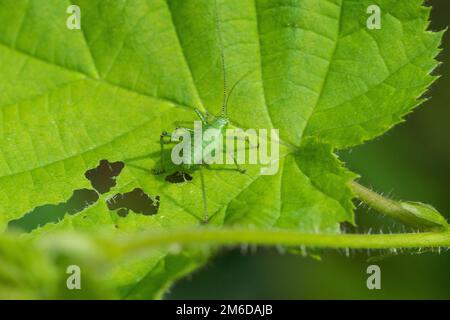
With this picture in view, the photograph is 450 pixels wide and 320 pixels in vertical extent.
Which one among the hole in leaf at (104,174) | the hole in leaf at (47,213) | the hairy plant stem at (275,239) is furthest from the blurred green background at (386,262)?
the hairy plant stem at (275,239)

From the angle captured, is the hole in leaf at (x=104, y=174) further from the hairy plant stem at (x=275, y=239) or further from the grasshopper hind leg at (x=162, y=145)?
the hairy plant stem at (x=275, y=239)

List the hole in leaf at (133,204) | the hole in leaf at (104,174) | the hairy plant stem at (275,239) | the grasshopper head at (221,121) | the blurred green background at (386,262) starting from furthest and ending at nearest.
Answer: the blurred green background at (386,262) → the grasshopper head at (221,121) → the hole in leaf at (104,174) → the hole in leaf at (133,204) → the hairy plant stem at (275,239)

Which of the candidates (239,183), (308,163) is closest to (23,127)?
(239,183)

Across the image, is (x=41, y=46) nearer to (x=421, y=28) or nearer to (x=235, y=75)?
(x=235, y=75)

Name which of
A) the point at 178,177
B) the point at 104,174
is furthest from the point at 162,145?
the point at 104,174

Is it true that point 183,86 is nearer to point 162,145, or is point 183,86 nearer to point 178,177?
point 162,145

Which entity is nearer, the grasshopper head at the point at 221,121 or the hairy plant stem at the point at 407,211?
the hairy plant stem at the point at 407,211
